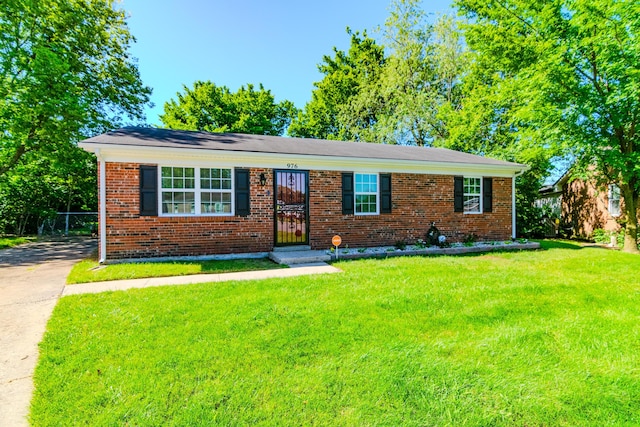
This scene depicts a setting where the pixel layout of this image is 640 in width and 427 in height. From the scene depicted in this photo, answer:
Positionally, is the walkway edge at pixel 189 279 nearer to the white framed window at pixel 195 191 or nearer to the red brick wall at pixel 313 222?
the red brick wall at pixel 313 222

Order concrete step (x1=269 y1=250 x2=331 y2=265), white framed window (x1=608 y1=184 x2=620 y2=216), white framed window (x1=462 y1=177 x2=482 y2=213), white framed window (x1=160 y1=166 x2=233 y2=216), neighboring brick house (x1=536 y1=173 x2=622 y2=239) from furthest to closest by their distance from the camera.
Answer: neighboring brick house (x1=536 y1=173 x2=622 y2=239), white framed window (x1=608 y1=184 x2=620 y2=216), white framed window (x1=462 y1=177 x2=482 y2=213), white framed window (x1=160 y1=166 x2=233 y2=216), concrete step (x1=269 y1=250 x2=331 y2=265)

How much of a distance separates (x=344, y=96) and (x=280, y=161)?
66.9ft

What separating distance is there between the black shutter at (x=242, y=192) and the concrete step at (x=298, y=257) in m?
1.42

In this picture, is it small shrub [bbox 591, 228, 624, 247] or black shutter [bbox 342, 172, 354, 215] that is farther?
small shrub [bbox 591, 228, 624, 247]

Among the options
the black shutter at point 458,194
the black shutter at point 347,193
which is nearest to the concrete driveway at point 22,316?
the black shutter at point 347,193

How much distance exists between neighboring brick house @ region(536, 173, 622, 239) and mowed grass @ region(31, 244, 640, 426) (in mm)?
11857

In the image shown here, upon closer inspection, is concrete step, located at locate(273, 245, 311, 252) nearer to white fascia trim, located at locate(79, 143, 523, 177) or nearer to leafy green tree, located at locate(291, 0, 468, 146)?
white fascia trim, located at locate(79, 143, 523, 177)

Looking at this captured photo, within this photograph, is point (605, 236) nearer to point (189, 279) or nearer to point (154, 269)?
point (189, 279)

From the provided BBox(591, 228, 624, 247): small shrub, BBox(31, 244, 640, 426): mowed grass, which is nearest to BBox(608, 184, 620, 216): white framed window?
BBox(591, 228, 624, 247): small shrub

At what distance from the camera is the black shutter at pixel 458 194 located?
34.8 ft

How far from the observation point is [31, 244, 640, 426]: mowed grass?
2.23 m

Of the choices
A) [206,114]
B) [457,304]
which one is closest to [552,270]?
[457,304]

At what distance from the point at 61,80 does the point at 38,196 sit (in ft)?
23.8

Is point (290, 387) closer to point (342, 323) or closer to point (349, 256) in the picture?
point (342, 323)
